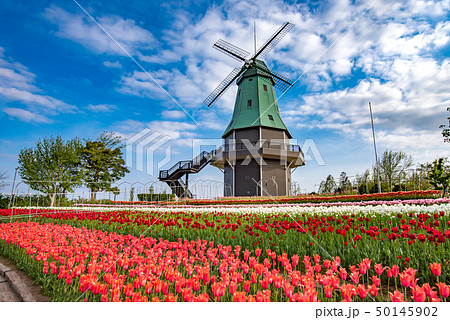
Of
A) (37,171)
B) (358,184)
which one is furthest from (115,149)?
(358,184)

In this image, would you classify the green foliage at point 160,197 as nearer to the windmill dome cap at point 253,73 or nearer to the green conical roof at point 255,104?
the green conical roof at point 255,104

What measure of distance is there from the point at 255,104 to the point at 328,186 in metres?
12.0

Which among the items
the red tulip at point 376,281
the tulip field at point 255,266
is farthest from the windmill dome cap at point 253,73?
the red tulip at point 376,281

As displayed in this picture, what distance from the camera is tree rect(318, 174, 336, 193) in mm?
26309

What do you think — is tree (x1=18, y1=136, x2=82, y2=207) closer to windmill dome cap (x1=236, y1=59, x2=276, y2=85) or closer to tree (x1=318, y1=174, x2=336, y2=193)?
windmill dome cap (x1=236, y1=59, x2=276, y2=85)

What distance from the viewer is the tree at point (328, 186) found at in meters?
26.3

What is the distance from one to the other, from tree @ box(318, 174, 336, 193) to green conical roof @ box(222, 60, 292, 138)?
671cm

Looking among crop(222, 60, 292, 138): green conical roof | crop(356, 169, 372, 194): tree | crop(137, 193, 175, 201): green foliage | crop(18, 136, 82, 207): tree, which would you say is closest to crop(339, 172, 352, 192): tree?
crop(356, 169, 372, 194): tree

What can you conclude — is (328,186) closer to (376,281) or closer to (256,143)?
(256,143)

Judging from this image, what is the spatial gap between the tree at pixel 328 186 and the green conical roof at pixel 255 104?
6713 mm
